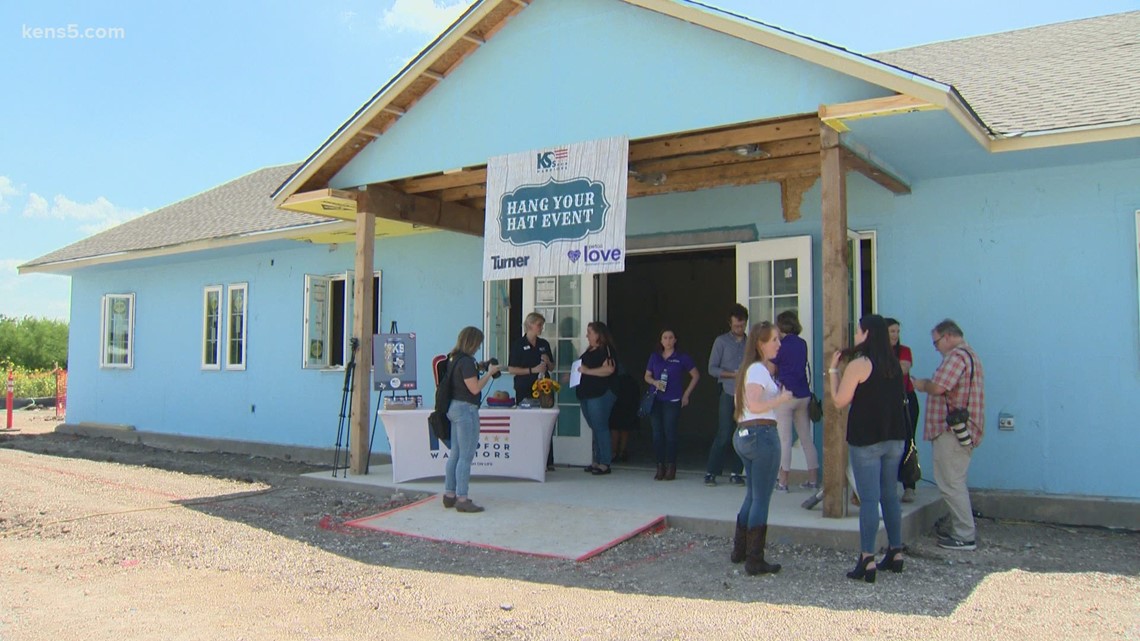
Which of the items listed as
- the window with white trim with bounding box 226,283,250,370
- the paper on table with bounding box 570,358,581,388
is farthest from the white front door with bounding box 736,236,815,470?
the window with white trim with bounding box 226,283,250,370

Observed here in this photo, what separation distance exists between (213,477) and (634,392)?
5.34 metres

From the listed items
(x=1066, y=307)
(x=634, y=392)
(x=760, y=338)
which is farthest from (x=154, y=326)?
(x=1066, y=307)

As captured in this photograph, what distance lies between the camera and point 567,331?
10.2 metres

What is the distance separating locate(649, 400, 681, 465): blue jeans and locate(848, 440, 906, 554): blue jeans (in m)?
3.08

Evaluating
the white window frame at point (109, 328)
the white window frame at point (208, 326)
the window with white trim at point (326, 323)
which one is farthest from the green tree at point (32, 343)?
the window with white trim at point (326, 323)

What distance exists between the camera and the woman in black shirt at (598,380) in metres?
9.02

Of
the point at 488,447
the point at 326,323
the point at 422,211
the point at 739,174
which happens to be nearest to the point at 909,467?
the point at 739,174

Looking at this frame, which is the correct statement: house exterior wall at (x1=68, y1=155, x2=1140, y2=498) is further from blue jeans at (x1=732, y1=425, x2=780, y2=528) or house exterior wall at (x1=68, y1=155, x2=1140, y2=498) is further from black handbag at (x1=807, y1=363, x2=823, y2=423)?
blue jeans at (x1=732, y1=425, x2=780, y2=528)

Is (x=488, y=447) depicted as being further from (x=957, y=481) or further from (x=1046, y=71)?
(x=1046, y=71)

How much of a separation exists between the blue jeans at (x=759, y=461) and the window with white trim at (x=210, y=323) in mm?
10974

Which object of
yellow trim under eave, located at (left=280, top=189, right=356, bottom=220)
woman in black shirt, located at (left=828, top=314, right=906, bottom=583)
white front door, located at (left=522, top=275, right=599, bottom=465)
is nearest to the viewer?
woman in black shirt, located at (left=828, top=314, right=906, bottom=583)

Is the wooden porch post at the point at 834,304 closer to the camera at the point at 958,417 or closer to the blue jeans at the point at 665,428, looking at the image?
the camera at the point at 958,417

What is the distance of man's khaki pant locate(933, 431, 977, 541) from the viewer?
653 centimetres

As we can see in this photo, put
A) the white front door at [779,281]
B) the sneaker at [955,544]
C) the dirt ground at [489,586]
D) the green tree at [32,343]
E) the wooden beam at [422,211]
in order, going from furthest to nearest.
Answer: the green tree at [32,343]
the wooden beam at [422,211]
the white front door at [779,281]
the sneaker at [955,544]
the dirt ground at [489,586]
